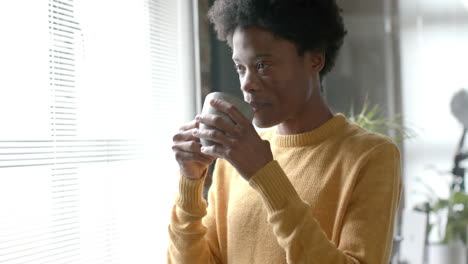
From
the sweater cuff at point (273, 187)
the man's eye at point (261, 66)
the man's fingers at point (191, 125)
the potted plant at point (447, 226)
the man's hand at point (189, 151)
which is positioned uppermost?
the man's eye at point (261, 66)

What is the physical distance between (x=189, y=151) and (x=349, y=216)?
0.31 m

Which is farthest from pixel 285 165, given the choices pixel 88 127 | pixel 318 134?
pixel 88 127

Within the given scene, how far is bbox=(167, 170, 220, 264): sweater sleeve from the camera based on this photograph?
1036 millimetres

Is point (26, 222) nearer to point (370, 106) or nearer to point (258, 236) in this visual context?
point (258, 236)

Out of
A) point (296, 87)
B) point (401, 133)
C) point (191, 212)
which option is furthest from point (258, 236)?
point (401, 133)

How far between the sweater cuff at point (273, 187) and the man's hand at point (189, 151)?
15 cm

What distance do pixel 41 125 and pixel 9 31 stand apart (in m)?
0.23

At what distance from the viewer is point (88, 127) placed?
146 centimetres

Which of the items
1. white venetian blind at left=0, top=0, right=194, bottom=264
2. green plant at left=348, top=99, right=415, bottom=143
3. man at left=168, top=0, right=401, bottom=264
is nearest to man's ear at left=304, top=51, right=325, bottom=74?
man at left=168, top=0, right=401, bottom=264

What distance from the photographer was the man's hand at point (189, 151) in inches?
37.7

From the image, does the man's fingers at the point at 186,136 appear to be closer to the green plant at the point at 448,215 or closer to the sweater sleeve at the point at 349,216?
the sweater sleeve at the point at 349,216

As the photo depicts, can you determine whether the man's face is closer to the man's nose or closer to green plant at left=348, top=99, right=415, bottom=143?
the man's nose

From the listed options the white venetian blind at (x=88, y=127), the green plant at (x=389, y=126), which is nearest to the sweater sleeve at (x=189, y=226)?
the white venetian blind at (x=88, y=127)

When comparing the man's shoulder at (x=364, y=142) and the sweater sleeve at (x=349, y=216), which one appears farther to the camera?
the man's shoulder at (x=364, y=142)
